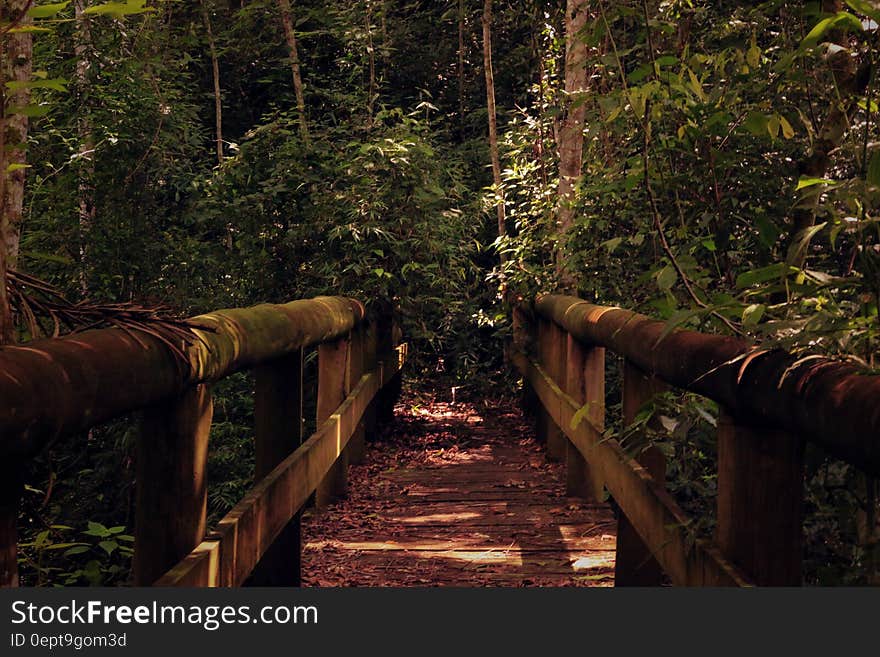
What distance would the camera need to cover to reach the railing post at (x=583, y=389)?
5973 millimetres

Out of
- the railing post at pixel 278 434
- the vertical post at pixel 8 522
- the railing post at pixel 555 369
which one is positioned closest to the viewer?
the vertical post at pixel 8 522

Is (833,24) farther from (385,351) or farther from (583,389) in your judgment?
(385,351)

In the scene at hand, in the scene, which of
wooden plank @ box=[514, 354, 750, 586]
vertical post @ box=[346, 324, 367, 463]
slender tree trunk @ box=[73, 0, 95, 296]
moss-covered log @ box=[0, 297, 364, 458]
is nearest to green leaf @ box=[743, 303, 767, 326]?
wooden plank @ box=[514, 354, 750, 586]

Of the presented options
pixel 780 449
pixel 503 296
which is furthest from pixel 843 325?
pixel 503 296

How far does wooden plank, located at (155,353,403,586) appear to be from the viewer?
233cm

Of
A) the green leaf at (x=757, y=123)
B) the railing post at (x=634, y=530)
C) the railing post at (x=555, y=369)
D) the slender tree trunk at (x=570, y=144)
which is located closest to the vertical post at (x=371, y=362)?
the railing post at (x=555, y=369)

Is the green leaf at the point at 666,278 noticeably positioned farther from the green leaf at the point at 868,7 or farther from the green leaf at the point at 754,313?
the green leaf at the point at 868,7

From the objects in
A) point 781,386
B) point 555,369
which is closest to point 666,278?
point 781,386

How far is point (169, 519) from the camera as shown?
237 cm

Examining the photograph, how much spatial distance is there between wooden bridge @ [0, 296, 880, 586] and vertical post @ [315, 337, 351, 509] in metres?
0.35

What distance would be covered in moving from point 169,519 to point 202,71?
2002 cm

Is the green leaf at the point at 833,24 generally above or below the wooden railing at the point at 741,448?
above

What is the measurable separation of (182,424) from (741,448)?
125 cm

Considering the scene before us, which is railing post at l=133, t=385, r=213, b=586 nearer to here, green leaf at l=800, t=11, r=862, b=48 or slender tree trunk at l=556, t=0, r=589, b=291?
green leaf at l=800, t=11, r=862, b=48
